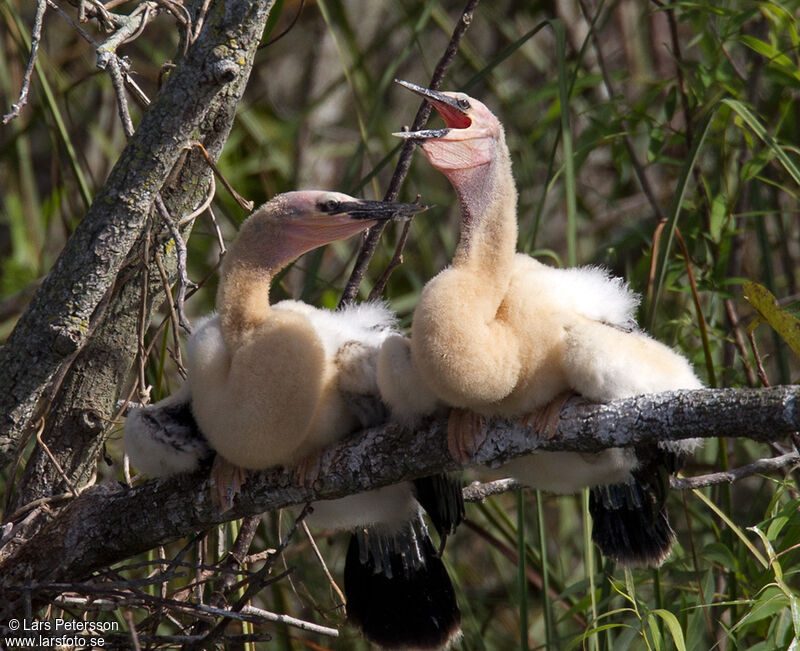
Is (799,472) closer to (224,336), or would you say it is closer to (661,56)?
(224,336)

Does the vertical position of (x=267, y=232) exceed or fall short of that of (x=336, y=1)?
it falls short

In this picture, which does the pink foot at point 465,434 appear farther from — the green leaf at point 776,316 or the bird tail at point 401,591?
the bird tail at point 401,591

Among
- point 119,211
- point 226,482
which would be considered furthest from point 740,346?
point 119,211

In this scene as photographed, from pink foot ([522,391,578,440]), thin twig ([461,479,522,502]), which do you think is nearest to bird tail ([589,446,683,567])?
thin twig ([461,479,522,502])

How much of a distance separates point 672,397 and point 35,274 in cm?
318

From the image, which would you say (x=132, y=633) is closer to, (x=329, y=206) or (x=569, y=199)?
(x=329, y=206)

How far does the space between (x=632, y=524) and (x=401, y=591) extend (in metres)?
0.64

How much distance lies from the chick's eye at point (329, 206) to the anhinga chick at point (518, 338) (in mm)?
272

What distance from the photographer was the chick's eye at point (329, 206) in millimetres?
2398

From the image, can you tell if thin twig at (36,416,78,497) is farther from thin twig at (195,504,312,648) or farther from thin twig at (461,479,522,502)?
thin twig at (461,479,522,502)

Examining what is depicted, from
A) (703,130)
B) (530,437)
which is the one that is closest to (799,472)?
(703,130)

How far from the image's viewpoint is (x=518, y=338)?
6.99 ft

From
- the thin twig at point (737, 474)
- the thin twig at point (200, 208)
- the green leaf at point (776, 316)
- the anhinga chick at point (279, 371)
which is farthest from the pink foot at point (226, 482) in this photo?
the green leaf at point (776, 316)

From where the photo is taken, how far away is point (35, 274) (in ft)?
14.0
